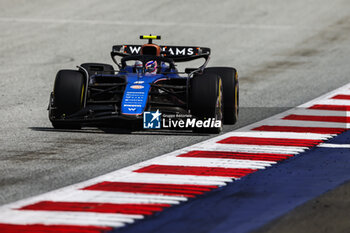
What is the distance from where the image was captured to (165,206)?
645cm

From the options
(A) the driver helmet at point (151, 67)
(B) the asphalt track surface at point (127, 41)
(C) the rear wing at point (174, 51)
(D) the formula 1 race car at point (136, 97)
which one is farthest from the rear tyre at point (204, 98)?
(C) the rear wing at point (174, 51)

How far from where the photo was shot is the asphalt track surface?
872 centimetres

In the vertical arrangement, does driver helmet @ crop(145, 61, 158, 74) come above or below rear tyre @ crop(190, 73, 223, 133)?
above

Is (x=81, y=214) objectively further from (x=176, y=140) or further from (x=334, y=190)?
(x=176, y=140)

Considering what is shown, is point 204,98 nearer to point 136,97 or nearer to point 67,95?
point 136,97

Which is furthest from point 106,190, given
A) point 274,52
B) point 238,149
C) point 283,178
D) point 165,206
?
point 274,52

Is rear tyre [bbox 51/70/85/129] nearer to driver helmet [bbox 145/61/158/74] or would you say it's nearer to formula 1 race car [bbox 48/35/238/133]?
formula 1 race car [bbox 48/35/238/133]

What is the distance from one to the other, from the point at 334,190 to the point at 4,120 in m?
6.03

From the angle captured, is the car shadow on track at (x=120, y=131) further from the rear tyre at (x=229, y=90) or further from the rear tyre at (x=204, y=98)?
the rear tyre at (x=229, y=90)

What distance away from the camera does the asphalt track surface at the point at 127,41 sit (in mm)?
8719

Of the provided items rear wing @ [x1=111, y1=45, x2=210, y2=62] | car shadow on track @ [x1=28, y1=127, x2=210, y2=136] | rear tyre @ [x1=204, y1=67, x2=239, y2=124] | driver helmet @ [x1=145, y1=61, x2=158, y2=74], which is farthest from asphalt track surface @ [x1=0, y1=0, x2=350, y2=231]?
rear wing @ [x1=111, y1=45, x2=210, y2=62]

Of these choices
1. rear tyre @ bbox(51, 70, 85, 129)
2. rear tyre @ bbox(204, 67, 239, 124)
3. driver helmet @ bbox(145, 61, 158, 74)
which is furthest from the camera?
driver helmet @ bbox(145, 61, 158, 74)

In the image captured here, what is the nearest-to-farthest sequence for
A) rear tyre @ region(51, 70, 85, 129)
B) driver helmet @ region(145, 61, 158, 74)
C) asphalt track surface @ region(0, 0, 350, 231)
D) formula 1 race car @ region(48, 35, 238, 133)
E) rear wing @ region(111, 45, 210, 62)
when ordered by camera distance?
1. asphalt track surface @ region(0, 0, 350, 231)
2. formula 1 race car @ region(48, 35, 238, 133)
3. rear tyre @ region(51, 70, 85, 129)
4. driver helmet @ region(145, 61, 158, 74)
5. rear wing @ region(111, 45, 210, 62)

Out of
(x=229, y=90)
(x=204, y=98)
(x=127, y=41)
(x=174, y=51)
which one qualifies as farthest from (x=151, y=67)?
(x=127, y=41)
